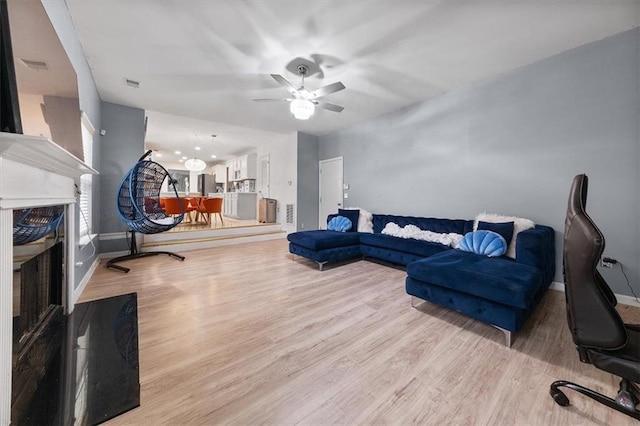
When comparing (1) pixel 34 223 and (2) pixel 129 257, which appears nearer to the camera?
(1) pixel 34 223

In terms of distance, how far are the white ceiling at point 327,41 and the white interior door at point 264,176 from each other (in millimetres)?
3497

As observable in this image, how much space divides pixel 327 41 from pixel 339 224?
9.40 ft

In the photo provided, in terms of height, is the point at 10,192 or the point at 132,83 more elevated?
the point at 132,83

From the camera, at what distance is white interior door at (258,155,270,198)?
731 cm

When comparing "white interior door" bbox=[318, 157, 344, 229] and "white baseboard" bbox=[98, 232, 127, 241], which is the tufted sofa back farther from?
"white baseboard" bbox=[98, 232, 127, 241]

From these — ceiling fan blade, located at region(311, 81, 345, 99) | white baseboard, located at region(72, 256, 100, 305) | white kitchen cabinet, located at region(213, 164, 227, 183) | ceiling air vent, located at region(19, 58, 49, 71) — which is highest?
white kitchen cabinet, located at region(213, 164, 227, 183)

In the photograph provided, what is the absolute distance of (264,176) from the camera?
752cm

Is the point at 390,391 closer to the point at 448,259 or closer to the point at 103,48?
the point at 448,259

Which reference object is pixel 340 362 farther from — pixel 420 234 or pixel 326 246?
pixel 420 234

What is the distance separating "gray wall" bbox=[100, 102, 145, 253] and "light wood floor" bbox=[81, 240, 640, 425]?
5.85 ft

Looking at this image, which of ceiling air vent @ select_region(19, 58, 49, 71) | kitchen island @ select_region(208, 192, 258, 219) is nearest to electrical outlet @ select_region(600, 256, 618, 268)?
ceiling air vent @ select_region(19, 58, 49, 71)

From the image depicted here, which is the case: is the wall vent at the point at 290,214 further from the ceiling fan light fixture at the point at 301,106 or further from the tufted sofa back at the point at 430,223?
the ceiling fan light fixture at the point at 301,106

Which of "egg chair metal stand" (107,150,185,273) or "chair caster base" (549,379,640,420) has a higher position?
"egg chair metal stand" (107,150,185,273)

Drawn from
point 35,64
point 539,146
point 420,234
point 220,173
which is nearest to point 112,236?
point 35,64
